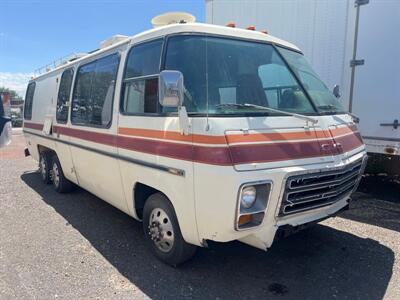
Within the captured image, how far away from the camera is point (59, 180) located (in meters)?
6.93

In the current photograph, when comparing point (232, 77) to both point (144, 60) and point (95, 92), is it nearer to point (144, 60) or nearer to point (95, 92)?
point (144, 60)

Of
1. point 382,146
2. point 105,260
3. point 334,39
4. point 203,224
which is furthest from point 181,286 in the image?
point 334,39

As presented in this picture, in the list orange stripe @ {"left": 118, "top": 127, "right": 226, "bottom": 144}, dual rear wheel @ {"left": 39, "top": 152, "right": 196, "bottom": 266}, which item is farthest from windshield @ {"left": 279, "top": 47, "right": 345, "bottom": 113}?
dual rear wheel @ {"left": 39, "top": 152, "right": 196, "bottom": 266}

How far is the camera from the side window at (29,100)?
27.8 feet

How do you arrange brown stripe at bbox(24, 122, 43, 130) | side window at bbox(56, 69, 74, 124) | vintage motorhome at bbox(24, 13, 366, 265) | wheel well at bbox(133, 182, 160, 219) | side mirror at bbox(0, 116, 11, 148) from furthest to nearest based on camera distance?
brown stripe at bbox(24, 122, 43, 130) → side window at bbox(56, 69, 74, 124) → wheel well at bbox(133, 182, 160, 219) → vintage motorhome at bbox(24, 13, 366, 265) → side mirror at bbox(0, 116, 11, 148)

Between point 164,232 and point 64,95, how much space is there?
3.61 meters

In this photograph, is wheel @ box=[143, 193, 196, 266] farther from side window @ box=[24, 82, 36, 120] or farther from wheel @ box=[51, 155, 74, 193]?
side window @ box=[24, 82, 36, 120]

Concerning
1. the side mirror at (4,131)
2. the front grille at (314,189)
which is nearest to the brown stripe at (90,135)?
the side mirror at (4,131)

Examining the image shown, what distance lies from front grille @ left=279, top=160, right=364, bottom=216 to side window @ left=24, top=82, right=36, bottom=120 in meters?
7.10

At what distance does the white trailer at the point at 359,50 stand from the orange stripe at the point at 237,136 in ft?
6.52

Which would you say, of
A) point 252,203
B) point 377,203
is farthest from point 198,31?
point 377,203

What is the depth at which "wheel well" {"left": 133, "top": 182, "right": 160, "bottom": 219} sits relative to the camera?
4.12m

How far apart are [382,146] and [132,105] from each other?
3782 mm

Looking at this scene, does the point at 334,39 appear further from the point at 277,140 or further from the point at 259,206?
the point at 259,206
